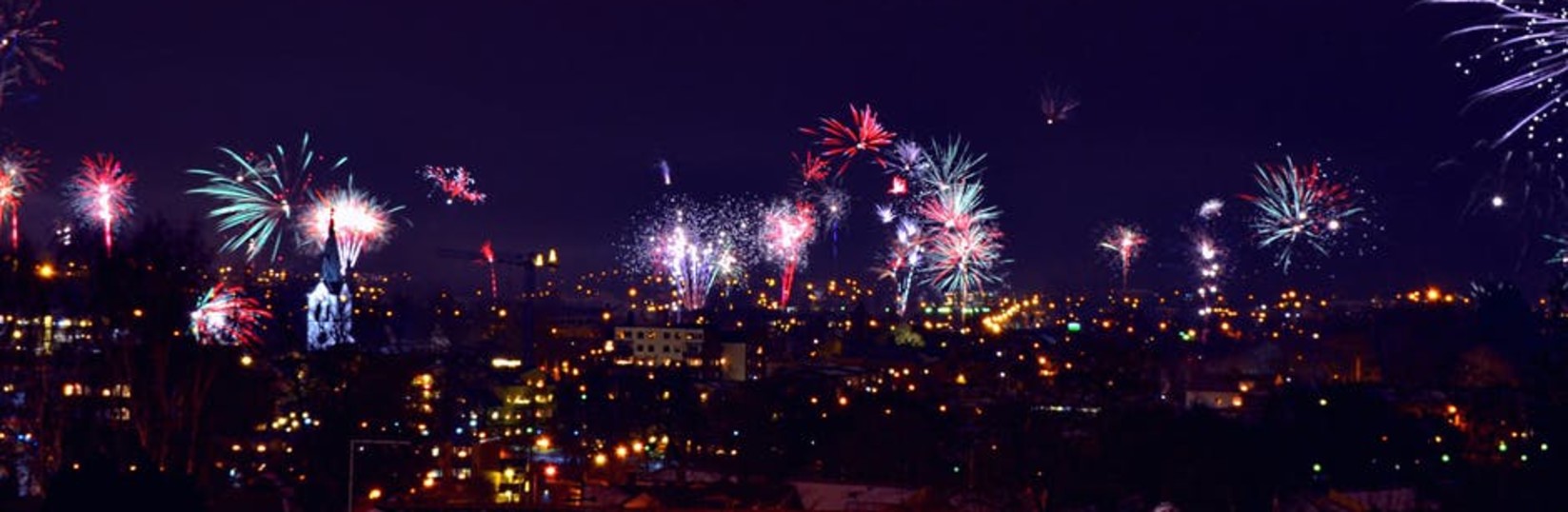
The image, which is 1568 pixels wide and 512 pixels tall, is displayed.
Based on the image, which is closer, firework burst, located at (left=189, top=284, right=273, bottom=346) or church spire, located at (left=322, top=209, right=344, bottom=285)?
firework burst, located at (left=189, top=284, right=273, bottom=346)

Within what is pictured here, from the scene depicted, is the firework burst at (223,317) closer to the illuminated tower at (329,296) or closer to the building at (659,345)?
the illuminated tower at (329,296)

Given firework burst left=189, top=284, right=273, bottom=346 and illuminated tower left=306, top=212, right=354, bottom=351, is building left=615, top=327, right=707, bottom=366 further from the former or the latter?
firework burst left=189, top=284, right=273, bottom=346

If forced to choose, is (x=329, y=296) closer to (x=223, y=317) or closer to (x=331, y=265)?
(x=331, y=265)

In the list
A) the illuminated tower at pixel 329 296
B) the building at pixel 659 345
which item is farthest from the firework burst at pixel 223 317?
the building at pixel 659 345

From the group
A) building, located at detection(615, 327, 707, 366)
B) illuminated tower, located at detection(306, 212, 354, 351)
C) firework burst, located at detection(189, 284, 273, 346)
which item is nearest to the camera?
firework burst, located at detection(189, 284, 273, 346)

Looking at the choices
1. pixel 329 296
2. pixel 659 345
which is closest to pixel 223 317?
pixel 329 296

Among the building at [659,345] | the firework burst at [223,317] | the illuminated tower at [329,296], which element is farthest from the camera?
the building at [659,345]

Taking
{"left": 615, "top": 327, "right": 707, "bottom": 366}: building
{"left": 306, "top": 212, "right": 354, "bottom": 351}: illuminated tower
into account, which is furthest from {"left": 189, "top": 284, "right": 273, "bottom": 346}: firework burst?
{"left": 615, "top": 327, "right": 707, "bottom": 366}: building

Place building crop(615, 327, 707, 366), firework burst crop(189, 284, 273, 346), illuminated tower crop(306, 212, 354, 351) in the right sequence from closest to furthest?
firework burst crop(189, 284, 273, 346) → illuminated tower crop(306, 212, 354, 351) → building crop(615, 327, 707, 366)

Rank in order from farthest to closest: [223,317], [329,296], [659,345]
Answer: [659,345] → [329,296] → [223,317]
